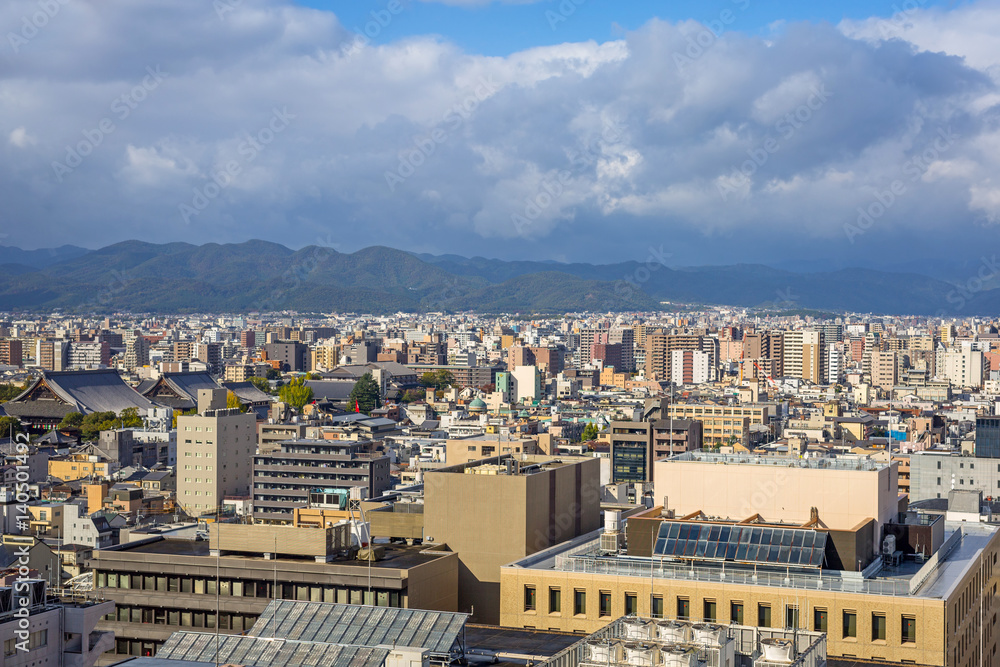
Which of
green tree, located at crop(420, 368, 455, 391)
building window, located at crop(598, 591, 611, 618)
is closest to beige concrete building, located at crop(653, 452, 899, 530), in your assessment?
building window, located at crop(598, 591, 611, 618)

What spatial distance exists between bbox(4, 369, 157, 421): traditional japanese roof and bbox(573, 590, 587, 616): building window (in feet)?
264

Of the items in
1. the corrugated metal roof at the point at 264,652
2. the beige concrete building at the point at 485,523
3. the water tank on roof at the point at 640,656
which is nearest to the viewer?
the water tank on roof at the point at 640,656

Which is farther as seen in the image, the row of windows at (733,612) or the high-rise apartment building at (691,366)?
the high-rise apartment building at (691,366)

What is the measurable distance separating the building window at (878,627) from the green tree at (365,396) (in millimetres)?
92125

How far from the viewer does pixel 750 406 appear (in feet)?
281

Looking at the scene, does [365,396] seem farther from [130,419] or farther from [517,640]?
[517,640]

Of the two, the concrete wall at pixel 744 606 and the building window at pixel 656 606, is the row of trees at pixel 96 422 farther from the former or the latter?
the building window at pixel 656 606

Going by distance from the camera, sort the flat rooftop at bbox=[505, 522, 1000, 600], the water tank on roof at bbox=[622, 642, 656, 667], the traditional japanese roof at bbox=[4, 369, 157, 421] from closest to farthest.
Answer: the water tank on roof at bbox=[622, 642, 656, 667]
the flat rooftop at bbox=[505, 522, 1000, 600]
the traditional japanese roof at bbox=[4, 369, 157, 421]

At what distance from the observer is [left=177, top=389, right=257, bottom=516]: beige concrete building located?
5944 cm

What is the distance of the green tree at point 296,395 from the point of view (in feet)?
347

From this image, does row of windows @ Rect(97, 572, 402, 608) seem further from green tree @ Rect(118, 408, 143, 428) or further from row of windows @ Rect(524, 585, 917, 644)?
green tree @ Rect(118, 408, 143, 428)

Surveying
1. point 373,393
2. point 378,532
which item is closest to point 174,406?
point 373,393

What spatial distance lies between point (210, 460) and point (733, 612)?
148 ft

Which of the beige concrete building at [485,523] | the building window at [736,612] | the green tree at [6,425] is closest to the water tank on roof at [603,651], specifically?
the building window at [736,612]
